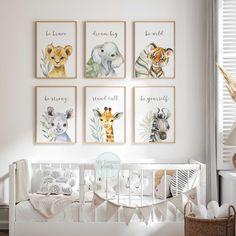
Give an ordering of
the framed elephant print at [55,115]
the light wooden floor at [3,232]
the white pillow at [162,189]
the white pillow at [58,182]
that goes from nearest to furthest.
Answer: the white pillow at [162,189] → the white pillow at [58,182] → the light wooden floor at [3,232] → the framed elephant print at [55,115]

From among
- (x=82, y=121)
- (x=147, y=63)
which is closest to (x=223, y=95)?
(x=147, y=63)

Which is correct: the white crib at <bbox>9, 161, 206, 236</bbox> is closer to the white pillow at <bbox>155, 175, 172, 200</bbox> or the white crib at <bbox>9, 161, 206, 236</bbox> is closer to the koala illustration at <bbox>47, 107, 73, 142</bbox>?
the white pillow at <bbox>155, 175, 172, 200</bbox>

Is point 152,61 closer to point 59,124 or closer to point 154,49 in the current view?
point 154,49

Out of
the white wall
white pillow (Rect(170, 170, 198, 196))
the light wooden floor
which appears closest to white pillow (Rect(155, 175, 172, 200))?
white pillow (Rect(170, 170, 198, 196))

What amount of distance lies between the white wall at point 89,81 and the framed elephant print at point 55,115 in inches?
Answer: 2.2

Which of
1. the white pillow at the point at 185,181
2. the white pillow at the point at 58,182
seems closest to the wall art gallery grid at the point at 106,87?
the white pillow at the point at 58,182

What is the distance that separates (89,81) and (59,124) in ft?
1.58

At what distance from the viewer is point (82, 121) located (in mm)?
4895

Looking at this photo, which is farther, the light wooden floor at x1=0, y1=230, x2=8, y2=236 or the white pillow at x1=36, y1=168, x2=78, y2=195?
the light wooden floor at x1=0, y1=230, x2=8, y2=236

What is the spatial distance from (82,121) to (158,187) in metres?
0.96

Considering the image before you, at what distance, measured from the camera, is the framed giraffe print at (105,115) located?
4.88 m

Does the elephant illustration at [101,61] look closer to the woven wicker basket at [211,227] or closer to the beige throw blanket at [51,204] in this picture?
the beige throw blanket at [51,204]

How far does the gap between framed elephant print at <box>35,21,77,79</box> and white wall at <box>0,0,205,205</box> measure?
59 millimetres

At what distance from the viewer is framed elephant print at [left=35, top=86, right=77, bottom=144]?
487 cm
